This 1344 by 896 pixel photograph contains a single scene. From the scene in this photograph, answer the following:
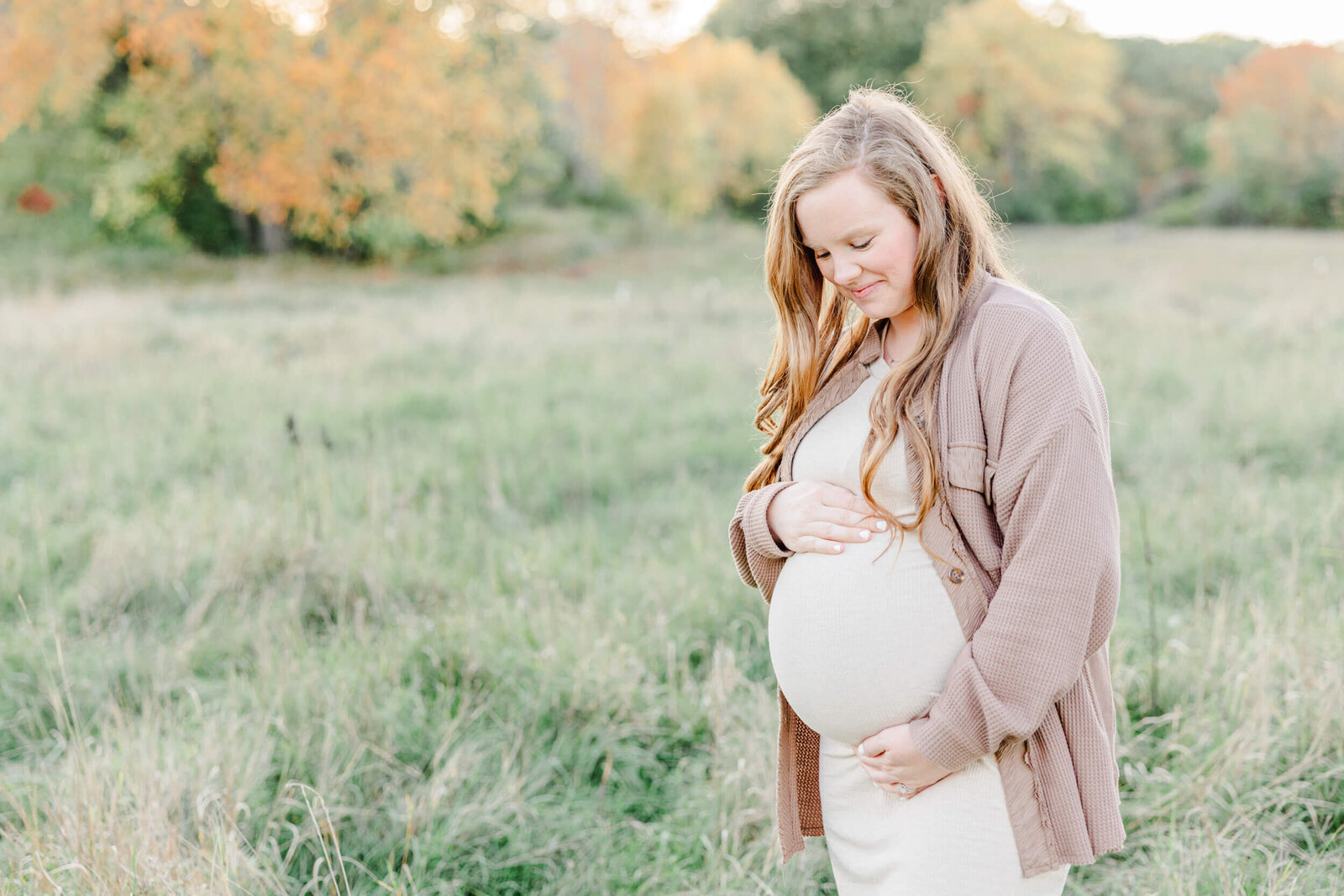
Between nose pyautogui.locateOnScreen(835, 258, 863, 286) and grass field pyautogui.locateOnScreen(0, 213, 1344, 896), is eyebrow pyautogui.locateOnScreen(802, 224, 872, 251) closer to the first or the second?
nose pyautogui.locateOnScreen(835, 258, 863, 286)

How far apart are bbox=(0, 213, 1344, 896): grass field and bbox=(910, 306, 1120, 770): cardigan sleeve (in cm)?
113

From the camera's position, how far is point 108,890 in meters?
2.02

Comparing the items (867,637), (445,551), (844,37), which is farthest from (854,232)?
(844,37)

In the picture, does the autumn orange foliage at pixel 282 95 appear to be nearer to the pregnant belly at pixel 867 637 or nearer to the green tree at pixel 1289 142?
the pregnant belly at pixel 867 637

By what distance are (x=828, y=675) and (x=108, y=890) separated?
5.31ft

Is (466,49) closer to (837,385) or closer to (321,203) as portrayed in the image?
(321,203)

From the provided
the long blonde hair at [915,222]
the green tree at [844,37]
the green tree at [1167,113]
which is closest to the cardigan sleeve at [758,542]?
the long blonde hair at [915,222]

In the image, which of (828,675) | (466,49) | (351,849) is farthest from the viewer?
(466,49)

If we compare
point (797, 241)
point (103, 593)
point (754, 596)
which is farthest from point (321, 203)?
point (797, 241)

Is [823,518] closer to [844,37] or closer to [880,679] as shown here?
[880,679]

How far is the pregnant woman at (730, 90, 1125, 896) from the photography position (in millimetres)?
1439

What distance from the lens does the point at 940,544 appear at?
1566 millimetres

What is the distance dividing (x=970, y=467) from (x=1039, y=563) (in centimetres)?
19

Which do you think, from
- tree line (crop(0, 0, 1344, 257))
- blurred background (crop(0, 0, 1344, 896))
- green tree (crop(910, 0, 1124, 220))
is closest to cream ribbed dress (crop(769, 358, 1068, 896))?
blurred background (crop(0, 0, 1344, 896))
